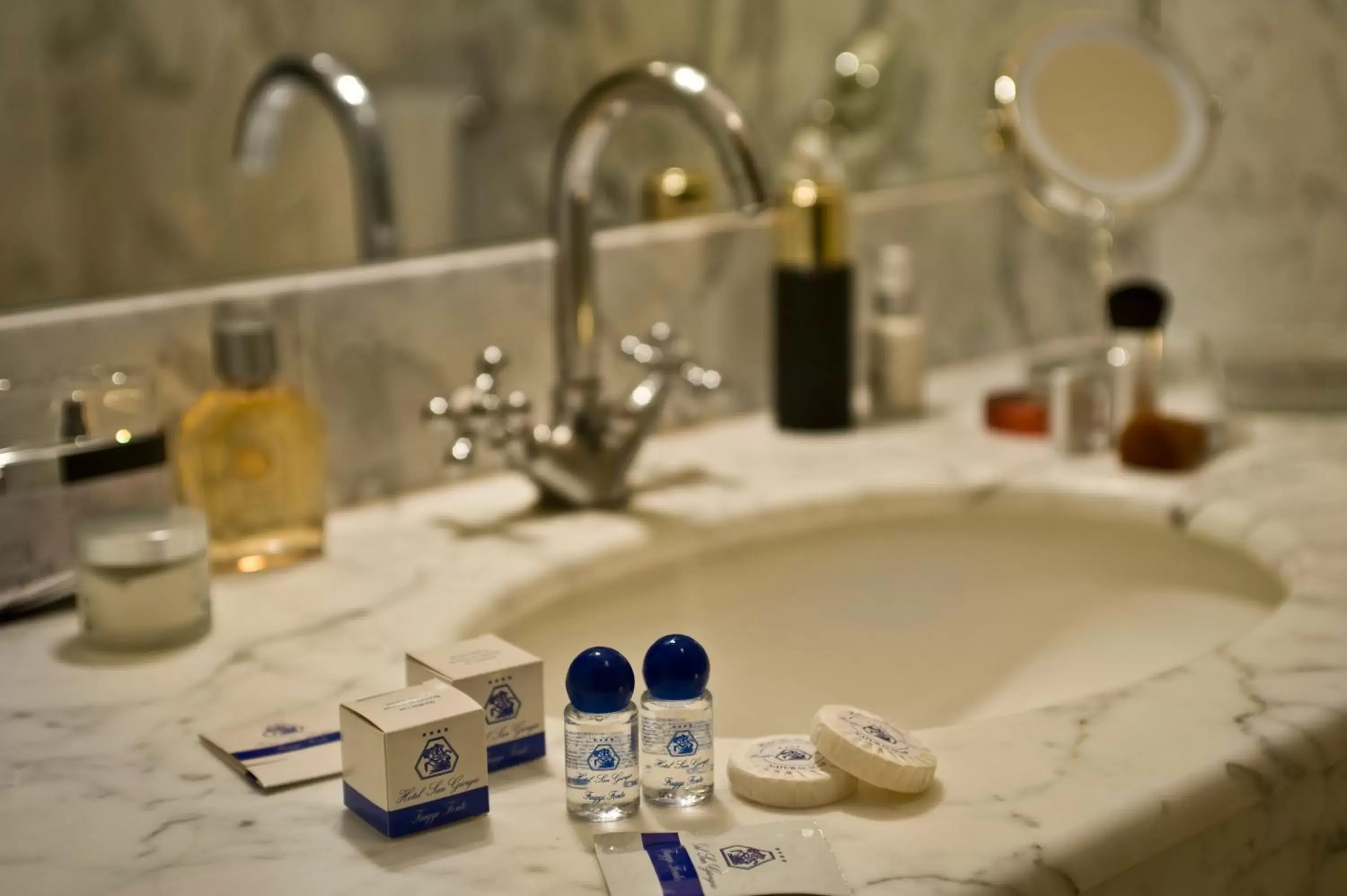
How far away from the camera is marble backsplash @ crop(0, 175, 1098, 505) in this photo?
100cm

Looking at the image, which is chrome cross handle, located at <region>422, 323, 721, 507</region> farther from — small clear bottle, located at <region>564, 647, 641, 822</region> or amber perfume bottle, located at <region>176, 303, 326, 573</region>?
small clear bottle, located at <region>564, 647, 641, 822</region>

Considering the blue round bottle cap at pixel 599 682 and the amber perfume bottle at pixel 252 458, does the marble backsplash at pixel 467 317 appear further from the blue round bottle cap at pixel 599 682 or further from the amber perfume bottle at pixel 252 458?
the blue round bottle cap at pixel 599 682

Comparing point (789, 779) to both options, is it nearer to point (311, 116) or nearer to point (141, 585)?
point (141, 585)

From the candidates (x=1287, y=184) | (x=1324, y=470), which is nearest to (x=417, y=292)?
(x=1324, y=470)

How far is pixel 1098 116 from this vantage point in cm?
139

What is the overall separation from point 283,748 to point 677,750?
186 mm

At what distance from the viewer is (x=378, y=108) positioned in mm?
1103

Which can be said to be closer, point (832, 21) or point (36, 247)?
point (36, 247)

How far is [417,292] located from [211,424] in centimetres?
22

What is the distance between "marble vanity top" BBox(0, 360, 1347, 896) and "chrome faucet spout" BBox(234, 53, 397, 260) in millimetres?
201

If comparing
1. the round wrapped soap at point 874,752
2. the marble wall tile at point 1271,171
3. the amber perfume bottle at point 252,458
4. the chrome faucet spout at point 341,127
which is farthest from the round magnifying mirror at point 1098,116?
the round wrapped soap at point 874,752

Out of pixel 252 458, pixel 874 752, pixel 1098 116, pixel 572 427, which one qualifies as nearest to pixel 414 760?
pixel 874 752

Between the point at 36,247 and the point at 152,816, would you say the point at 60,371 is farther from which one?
the point at 152,816

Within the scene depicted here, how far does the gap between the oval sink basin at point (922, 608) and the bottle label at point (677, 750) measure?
0.33 m
